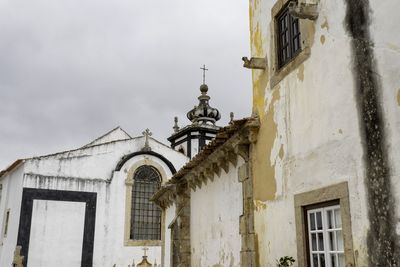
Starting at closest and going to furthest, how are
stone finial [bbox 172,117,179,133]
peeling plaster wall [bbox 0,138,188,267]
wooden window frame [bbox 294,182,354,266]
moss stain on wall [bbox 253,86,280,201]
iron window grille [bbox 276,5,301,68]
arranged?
wooden window frame [bbox 294,182,354,266] → iron window grille [bbox 276,5,301,68] → moss stain on wall [bbox 253,86,280,201] → peeling plaster wall [bbox 0,138,188,267] → stone finial [bbox 172,117,179,133]

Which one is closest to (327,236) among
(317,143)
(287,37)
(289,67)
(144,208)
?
(317,143)

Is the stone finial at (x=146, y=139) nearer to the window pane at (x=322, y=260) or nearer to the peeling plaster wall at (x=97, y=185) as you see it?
the peeling plaster wall at (x=97, y=185)

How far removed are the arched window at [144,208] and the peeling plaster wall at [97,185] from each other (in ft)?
1.76

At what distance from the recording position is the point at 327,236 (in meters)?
5.43

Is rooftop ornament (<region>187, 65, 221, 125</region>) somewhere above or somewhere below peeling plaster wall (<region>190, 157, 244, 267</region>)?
above

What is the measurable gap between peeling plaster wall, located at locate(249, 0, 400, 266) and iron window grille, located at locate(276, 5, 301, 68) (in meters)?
0.22

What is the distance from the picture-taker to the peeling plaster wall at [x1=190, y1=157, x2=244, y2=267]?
27.4ft

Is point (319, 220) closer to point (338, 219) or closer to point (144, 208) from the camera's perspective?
point (338, 219)

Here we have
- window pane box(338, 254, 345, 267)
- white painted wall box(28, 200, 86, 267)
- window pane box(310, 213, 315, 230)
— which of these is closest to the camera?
window pane box(338, 254, 345, 267)

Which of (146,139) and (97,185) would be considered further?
(146,139)

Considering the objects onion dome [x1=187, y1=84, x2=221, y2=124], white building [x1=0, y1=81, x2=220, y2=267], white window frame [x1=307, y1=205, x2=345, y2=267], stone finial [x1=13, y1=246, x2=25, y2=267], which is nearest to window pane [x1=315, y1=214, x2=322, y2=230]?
white window frame [x1=307, y1=205, x2=345, y2=267]

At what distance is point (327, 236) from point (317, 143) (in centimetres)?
114

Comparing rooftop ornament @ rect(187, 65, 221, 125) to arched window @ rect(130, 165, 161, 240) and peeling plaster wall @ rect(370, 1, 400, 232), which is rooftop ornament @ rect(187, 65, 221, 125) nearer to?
arched window @ rect(130, 165, 161, 240)

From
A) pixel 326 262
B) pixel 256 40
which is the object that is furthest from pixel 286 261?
pixel 256 40
